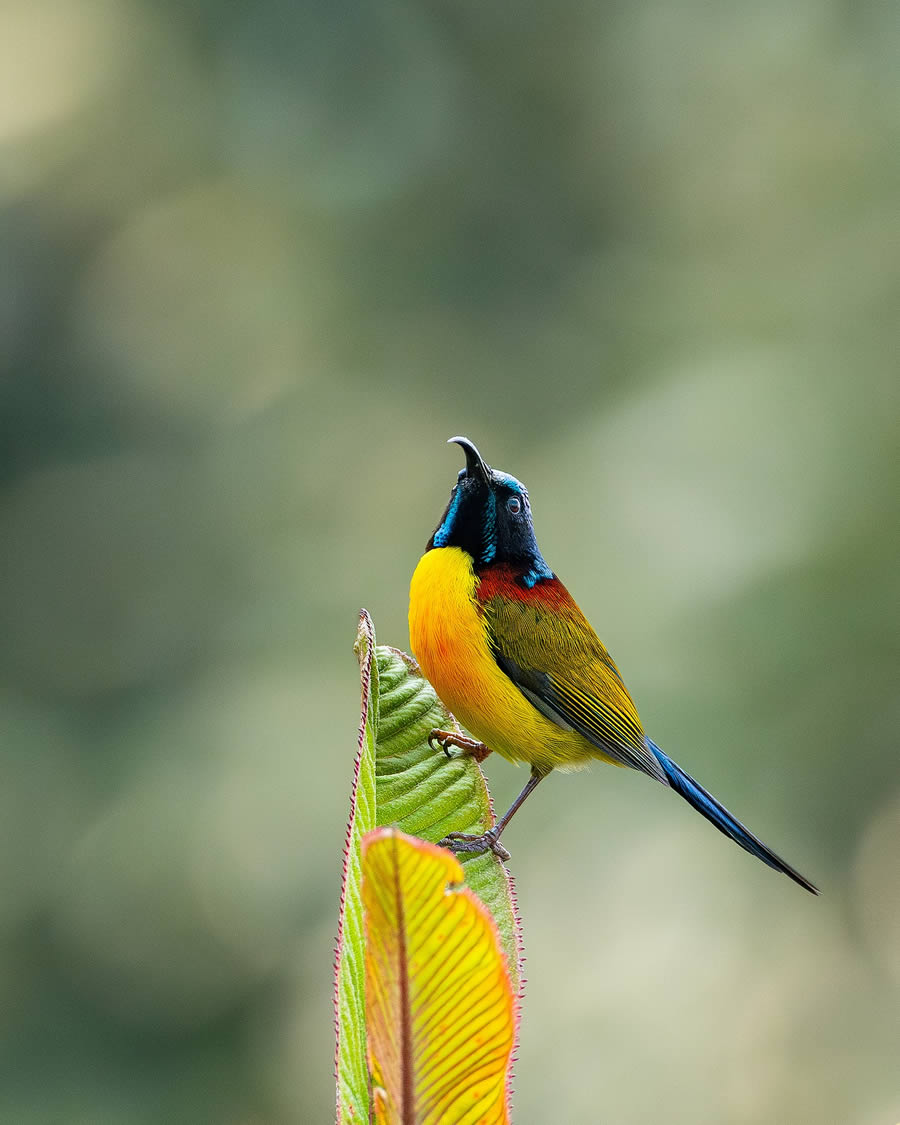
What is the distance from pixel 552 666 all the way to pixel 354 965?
1.58 metres

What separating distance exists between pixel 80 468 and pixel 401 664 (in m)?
4.97

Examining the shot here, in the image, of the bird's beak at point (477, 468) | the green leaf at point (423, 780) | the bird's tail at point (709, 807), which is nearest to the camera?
the green leaf at point (423, 780)

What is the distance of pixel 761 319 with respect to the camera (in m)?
6.15

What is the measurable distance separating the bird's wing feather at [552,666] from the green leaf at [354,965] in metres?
1.38

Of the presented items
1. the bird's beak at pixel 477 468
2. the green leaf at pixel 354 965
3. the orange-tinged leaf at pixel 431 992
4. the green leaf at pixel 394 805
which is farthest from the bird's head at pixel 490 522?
the orange-tinged leaf at pixel 431 992

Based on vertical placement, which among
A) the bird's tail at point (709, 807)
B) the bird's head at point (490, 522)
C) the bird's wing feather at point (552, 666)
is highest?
the bird's head at point (490, 522)

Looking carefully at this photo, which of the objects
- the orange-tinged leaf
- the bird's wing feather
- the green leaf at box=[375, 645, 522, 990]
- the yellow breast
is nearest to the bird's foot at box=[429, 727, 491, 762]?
the green leaf at box=[375, 645, 522, 990]

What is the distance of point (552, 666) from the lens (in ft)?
8.38

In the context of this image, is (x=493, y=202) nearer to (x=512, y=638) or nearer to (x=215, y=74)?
(x=215, y=74)

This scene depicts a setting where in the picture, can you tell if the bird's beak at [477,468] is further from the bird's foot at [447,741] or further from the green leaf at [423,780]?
the green leaf at [423,780]

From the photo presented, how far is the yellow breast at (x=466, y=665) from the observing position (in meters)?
2.40

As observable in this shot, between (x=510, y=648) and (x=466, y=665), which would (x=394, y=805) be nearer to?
(x=466, y=665)

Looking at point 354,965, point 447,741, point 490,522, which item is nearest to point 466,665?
point 490,522

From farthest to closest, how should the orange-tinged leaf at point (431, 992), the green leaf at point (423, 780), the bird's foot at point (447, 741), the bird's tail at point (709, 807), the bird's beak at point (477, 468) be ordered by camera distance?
the bird's tail at point (709, 807) < the bird's beak at point (477, 468) < the bird's foot at point (447, 741) < the green leaf at point (423, 780) < the orange-tinged leaf at point (431, 992)
